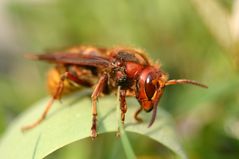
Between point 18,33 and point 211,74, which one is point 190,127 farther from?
point 18,33

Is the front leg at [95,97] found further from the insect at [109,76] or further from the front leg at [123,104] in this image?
the front leg at [123,104]

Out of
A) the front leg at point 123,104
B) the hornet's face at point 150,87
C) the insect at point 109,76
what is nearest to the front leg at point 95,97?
the insect at point 109,76

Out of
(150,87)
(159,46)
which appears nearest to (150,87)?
(150,87)

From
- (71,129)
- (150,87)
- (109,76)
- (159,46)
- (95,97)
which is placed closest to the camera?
(71,129)

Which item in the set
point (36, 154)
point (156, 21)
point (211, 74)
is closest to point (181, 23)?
point (156, 21)

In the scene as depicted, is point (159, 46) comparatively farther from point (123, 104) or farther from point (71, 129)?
point (71, 129)

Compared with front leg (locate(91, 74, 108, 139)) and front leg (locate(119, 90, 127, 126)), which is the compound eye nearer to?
front leg (locate(119, 90, 127, 126))
